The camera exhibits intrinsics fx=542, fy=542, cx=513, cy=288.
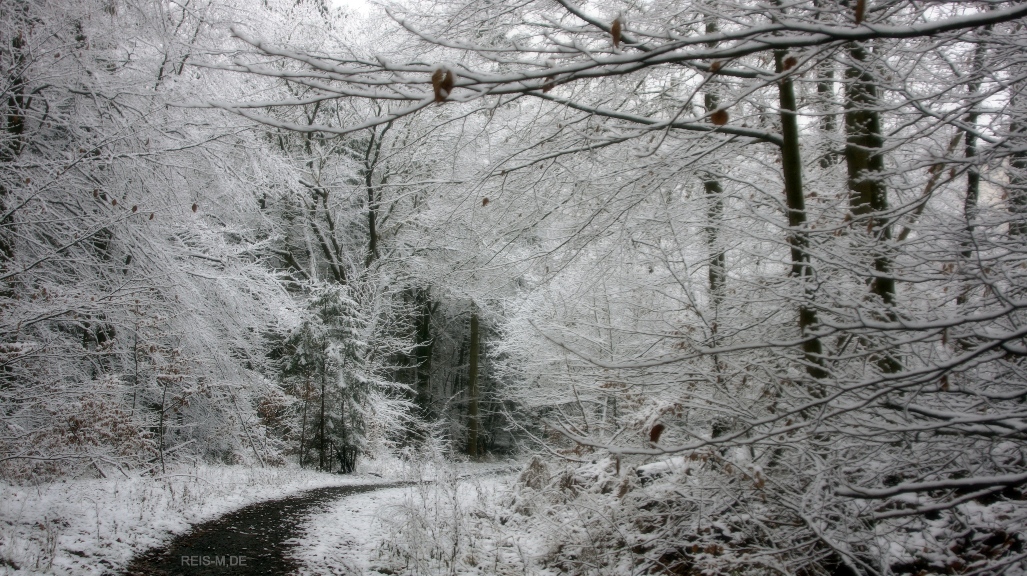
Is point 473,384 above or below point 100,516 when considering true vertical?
above

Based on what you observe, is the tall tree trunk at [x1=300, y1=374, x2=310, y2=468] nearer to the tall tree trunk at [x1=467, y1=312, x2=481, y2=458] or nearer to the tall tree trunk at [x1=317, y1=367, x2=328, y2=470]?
the tall tree trunk at [x1=317, y1=367, x2=328, y2=470]

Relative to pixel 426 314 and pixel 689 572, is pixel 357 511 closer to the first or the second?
pixel 689 572

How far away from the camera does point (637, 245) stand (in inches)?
156

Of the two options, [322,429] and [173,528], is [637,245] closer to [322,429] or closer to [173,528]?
[173,528]

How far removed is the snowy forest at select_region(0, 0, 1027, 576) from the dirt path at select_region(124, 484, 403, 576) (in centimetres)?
123

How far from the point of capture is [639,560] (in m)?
4.15

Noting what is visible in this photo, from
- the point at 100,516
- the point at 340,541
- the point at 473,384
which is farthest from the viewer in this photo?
the point at 473,384

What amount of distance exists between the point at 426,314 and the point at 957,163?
21.2 metres

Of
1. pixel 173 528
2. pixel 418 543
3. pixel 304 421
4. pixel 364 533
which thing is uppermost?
pixel 304 421

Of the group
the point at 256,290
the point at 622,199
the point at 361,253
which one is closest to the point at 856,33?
the point at 622,199

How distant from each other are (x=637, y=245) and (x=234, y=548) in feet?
15.2

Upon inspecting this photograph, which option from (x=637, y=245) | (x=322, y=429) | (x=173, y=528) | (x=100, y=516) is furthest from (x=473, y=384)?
(x=637, y=245)

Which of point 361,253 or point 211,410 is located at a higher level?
point 361,253

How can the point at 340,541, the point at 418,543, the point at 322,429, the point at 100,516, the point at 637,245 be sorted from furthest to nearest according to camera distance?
the point at 322,429 < the point at 340,541 < the point at 418,543 < the point at 100,516 < the point at 637,245
